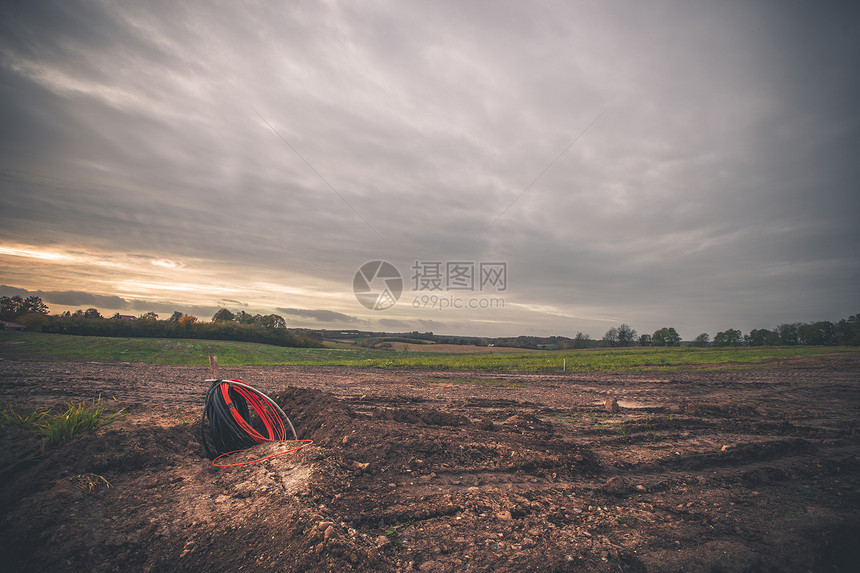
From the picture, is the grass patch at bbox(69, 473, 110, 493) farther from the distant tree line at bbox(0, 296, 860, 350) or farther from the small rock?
the distant tree line at bbox(0, 296, 860, 350)

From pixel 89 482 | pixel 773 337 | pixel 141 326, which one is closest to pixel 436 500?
pixel 89 482

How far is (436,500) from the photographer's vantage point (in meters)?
4.76

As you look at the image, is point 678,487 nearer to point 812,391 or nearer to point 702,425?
point 702,425

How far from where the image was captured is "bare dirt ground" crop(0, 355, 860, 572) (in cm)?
362

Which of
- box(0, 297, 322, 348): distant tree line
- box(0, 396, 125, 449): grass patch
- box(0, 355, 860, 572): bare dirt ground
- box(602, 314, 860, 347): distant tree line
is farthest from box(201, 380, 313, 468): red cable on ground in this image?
box(602, 314, 860, 347): distant tree line

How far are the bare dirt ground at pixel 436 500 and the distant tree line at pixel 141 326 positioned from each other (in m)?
50.1

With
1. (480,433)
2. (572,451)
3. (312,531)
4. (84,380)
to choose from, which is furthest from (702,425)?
(84,380)

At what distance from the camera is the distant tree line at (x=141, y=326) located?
144ft

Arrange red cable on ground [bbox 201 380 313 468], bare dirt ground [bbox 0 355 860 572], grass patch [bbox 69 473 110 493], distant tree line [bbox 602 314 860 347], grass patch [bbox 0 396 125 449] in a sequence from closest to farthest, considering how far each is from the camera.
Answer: bare dirt ground [bbox 0 355 860 572], grass patch [bbox 69 473 110 493], grass patch [bbox 0 396 125 449], red cable on ground [bbox 201 380 313 468], distant tree line [bbox 602 314 860 347]

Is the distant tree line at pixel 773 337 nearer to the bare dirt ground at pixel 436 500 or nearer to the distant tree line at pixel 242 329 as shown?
the distant tree line at pixel 242 329

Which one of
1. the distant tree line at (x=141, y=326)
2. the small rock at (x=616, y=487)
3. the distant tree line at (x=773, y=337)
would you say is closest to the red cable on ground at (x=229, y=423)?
the small rock at (x=616, y=487)

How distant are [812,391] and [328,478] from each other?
21.6 m

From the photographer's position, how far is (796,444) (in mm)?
7625

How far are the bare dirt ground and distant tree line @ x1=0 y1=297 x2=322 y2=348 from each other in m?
50.1
